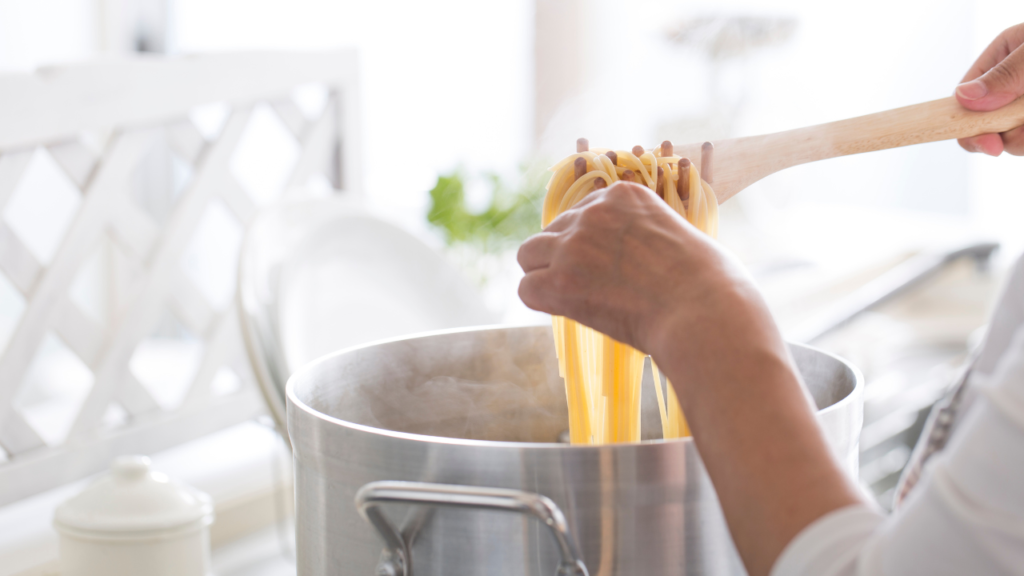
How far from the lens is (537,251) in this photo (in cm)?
58

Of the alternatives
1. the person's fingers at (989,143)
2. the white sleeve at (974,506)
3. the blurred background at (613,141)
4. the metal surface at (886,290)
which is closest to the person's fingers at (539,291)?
the white sleeve at (974,506)

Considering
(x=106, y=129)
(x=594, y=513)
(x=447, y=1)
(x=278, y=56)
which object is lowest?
(x=594, y=513)

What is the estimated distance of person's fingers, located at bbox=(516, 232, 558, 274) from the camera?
574 mm

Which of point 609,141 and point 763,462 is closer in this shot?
point 763,462

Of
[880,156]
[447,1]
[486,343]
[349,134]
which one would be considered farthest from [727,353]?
[880,156]

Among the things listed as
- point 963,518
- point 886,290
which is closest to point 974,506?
point 963,518

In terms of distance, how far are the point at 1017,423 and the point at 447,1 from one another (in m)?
2.88

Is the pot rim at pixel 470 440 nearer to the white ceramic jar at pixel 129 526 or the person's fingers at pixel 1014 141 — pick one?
the white ceramic jar at pixel 129 526

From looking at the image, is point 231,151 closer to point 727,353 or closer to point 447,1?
point 727,353

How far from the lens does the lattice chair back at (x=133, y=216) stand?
3.65 ft

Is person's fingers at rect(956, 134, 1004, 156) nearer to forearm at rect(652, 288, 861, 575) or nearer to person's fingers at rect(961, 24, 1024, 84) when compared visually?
person's fingers at rect(961, 24, 1024, 84)

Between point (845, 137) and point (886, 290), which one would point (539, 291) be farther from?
point (886, 290)

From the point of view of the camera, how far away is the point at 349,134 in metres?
1.68

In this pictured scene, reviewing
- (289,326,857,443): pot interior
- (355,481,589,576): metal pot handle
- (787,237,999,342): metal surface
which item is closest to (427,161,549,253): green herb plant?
(787,237,999,342): metal surface
